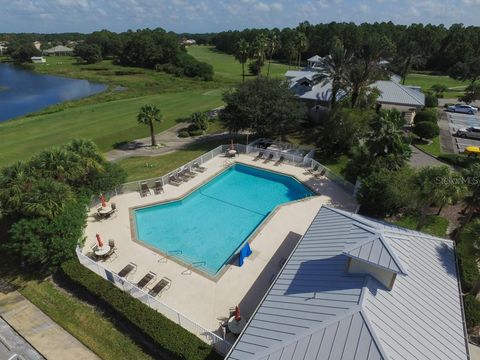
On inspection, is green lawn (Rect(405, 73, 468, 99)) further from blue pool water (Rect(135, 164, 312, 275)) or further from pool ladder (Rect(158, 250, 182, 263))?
pool ladder (Rect(158, 250, 182, 263))

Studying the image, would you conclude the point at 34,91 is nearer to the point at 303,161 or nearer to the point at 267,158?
the point at 267,158

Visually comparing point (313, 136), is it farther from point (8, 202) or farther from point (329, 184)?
point (8, 202)

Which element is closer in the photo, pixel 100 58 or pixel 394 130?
pixel 394 130

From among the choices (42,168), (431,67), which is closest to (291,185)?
(42,168)

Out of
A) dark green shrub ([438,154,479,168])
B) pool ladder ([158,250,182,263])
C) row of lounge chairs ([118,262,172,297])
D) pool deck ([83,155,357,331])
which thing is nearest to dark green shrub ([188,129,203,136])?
pool deck ([83,155,357,331])

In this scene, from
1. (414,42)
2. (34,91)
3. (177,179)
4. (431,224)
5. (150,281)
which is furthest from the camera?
(34,91)

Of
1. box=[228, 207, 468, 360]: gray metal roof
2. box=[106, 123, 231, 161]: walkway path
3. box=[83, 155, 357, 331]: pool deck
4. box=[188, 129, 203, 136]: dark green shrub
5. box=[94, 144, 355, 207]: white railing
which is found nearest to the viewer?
box=[228, 207, 468, 360]: gray metal roof

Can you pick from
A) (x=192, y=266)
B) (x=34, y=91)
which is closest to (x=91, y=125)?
(x=192, y=266)
